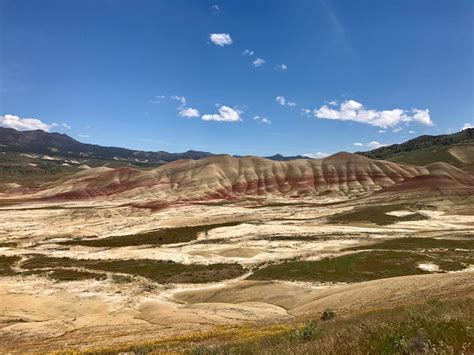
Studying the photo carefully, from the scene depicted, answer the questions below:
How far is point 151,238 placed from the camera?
308 ft

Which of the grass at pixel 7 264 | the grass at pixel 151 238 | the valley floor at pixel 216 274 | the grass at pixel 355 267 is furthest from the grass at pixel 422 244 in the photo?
the grass at pixel 7 264

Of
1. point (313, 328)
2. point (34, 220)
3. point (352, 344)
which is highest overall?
point (352, 344)

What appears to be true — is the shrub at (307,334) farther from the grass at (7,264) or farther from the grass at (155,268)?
the grass at (7,264)

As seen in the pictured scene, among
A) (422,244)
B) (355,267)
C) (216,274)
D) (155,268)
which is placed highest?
(422,244)

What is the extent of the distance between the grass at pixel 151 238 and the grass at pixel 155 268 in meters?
16.6

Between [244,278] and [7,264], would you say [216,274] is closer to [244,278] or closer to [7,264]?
[244,278]

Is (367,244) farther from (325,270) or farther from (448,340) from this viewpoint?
(448,340)

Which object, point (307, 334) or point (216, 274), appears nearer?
point (307, 334)

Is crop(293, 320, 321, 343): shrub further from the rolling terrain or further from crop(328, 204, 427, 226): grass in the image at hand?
crop(328, 204, 427, 226): grass

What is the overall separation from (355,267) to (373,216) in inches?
2539

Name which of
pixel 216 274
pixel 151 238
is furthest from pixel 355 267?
pixel 151 238

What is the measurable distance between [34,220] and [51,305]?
94317mm

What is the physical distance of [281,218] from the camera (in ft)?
403

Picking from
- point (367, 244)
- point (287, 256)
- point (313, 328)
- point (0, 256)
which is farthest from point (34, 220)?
point (313, 328)
